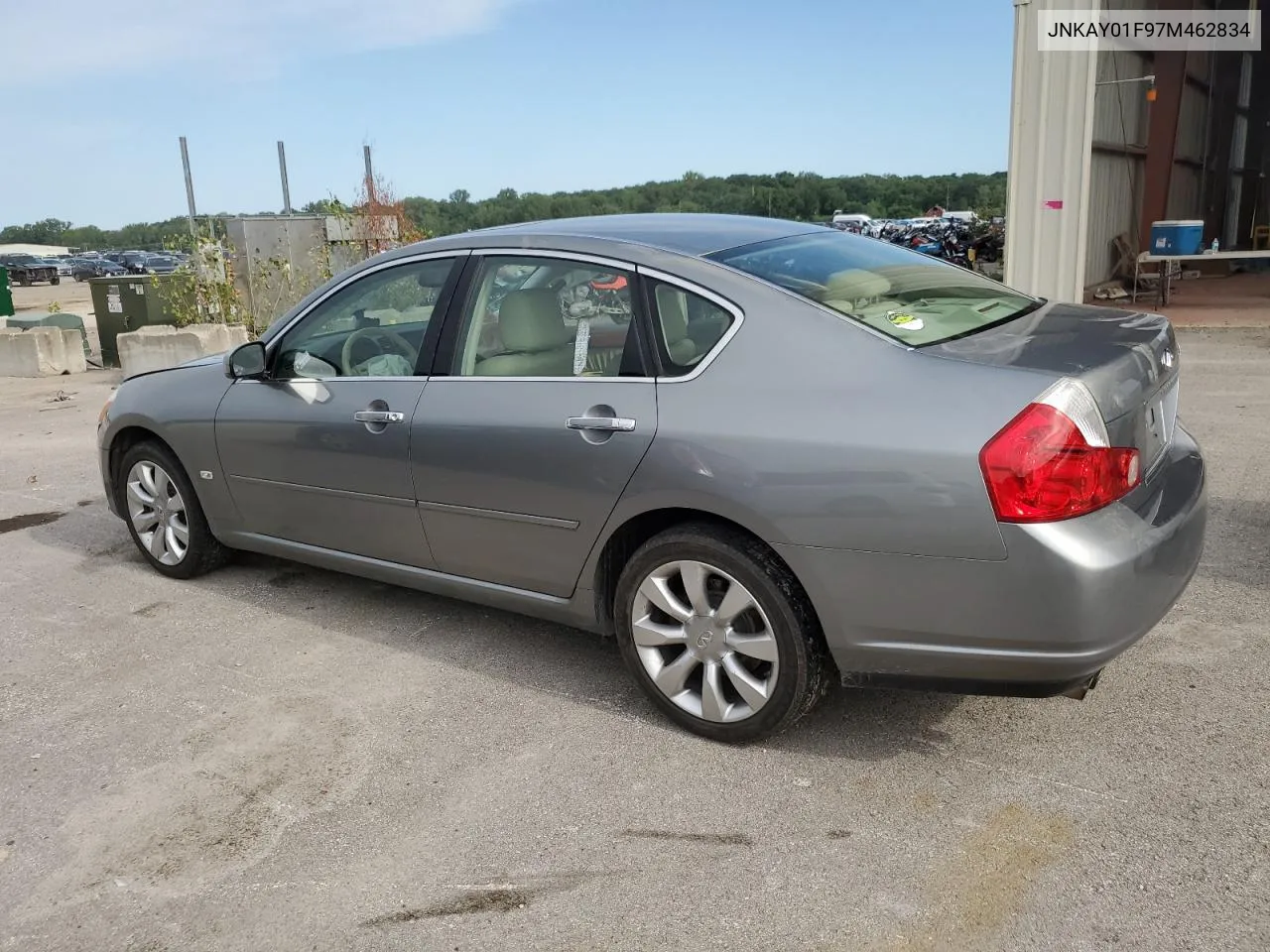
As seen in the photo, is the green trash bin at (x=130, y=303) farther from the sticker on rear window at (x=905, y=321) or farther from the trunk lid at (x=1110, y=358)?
the trunk lid at (x=1110, y=358)

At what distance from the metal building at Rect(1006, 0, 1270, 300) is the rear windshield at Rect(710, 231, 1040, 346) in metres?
9.39

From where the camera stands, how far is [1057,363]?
109 inches

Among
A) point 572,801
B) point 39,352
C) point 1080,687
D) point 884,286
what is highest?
point 884,286

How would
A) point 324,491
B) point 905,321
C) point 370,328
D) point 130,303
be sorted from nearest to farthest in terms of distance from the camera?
point 905,321, point 324,491, point 370,328, point 130,303

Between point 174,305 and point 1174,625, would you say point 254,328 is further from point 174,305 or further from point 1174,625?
point 1174,625

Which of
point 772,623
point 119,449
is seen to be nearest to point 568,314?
point 772,623

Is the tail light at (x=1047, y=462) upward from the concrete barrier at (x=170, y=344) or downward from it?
upward

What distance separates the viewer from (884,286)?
3414 mm

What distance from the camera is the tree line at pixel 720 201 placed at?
14461 millimetres

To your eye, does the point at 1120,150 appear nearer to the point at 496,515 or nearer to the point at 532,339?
the point at 532,339

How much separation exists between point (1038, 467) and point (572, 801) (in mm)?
1563

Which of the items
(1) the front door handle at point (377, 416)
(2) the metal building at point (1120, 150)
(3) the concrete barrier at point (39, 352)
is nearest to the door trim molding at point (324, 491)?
(1) the front door handle at point (377, 416)

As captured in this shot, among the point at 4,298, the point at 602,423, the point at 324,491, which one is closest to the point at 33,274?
the point at 4,298

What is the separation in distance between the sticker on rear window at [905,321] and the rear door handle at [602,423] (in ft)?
2.75
